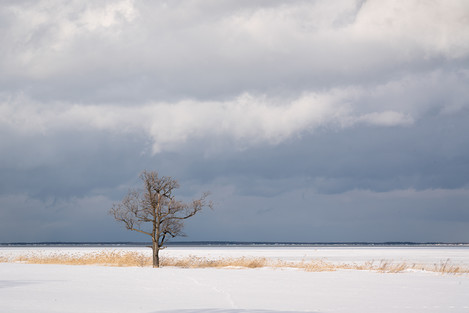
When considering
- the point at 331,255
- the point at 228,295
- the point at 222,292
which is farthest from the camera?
the point at 331,255

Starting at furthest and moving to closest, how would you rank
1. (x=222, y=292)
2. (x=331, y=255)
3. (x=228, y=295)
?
(x=331, y=255) < (x=222, y=292) < (x=228, y=295)

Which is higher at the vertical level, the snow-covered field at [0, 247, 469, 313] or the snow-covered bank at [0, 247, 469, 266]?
the snow-covered field at [0, 247, 469, 313]

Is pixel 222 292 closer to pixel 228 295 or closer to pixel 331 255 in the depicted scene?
pixel 228 295

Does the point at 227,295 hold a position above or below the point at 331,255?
above

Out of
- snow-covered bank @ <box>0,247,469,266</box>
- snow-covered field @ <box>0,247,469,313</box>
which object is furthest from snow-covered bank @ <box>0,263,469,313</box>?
snow-covered bank @ <box>0,247,469,266</box>

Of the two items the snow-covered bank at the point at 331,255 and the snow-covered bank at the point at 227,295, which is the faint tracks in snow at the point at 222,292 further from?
the snow-covered bank at the point at 331,255

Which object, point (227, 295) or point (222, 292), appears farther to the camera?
point (222, 292)

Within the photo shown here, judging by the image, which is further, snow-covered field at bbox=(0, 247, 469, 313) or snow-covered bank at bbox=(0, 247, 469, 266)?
snow-covered bank at bbox=(0, 247, 469, 266)

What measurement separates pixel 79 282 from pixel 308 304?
1087 cm

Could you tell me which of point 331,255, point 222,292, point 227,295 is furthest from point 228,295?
point 331,255

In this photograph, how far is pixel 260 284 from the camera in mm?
22234

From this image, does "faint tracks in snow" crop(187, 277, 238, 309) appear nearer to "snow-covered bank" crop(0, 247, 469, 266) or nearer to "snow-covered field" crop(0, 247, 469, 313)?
"snow-covered field" crop(0, 247, 469, 313)

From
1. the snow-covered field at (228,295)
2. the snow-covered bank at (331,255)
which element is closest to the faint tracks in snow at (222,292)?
the snow-covered field at (228,295)

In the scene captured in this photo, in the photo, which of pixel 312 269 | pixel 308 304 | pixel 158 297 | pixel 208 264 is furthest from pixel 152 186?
pixel 308 304
